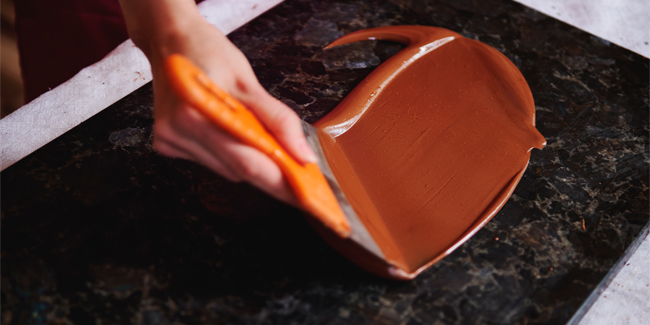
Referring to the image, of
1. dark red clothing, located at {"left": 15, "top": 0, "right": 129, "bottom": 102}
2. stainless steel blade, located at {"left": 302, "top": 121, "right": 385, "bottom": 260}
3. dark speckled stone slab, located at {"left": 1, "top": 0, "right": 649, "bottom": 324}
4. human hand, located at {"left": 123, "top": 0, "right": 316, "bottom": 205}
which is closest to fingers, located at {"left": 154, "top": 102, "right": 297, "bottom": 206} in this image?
human hand, located at {"left": 123, "top": 0, "right": 316, "bottom": 205}

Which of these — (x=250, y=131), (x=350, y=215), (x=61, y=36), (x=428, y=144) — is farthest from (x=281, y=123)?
(x=61, y=36)

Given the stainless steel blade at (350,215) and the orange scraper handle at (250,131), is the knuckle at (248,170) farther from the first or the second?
the stainless steel blade at (350,215)

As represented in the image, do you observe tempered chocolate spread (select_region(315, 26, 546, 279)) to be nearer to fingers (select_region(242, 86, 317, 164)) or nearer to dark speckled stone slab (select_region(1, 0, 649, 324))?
dark speckled stone slab (select_region(1, 0, 649, 324))

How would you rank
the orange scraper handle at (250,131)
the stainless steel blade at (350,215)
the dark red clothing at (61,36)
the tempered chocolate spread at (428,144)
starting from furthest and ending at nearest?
the dark red clothing at (61,36) < the tempered chocolate spread at (428,144) < the stainless steel blade at (350,215) < the orange scraper handle at (250,131)

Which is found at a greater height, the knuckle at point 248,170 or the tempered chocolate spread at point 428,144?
the knuckle at point 248,170

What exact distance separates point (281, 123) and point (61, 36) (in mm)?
1509

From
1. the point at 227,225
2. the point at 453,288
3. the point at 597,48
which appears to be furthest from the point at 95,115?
the point at 597,48

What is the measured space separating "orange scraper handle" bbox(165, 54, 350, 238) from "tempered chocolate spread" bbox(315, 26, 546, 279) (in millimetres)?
182

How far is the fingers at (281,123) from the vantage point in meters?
1.05

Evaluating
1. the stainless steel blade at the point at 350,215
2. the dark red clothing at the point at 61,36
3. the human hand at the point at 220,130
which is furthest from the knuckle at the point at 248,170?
the dark red clothing at the point at 61,36

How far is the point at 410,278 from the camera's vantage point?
3.97 feet

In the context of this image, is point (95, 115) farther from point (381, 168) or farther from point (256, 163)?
point (381, 168)

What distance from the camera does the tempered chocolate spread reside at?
50.7 inches

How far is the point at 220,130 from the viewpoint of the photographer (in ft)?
3.30
